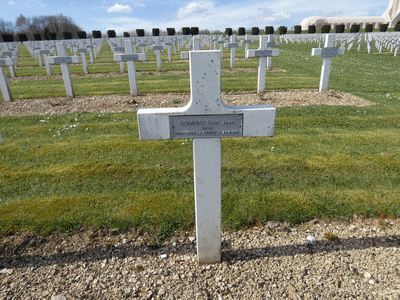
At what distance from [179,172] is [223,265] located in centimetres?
204

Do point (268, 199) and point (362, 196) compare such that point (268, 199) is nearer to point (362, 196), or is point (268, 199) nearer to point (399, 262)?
point (362, 196)

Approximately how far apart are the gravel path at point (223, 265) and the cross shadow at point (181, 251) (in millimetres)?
10

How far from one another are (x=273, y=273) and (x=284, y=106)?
612cm

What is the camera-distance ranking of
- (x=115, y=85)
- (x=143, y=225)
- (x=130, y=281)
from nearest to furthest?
1. (x=130, y=281)
2. (x=143, y=225)
3. (x=115, y=85)

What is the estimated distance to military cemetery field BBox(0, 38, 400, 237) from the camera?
11.4 ft

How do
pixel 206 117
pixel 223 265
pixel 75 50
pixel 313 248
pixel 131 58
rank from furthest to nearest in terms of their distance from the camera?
pixel 75 50
pixel 131 58
pixel 313 248
pixel 223 265
pixel 206 117

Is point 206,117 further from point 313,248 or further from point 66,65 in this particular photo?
point 66,65

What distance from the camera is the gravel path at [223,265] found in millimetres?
2490

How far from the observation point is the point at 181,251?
297 cm

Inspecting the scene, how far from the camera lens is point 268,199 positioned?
147 inches


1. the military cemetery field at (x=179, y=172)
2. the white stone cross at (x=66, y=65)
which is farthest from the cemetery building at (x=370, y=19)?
the white stone cross at (x=66, y=65)

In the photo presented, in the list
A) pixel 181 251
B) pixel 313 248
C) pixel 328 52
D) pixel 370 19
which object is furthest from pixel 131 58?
pixel 370 19

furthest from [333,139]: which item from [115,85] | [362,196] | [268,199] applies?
[115,85]

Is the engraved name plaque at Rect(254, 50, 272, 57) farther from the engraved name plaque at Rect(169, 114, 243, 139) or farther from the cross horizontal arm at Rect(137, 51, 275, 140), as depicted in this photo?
the engraved name plaque at Rect(169, 114, 243, 139)
